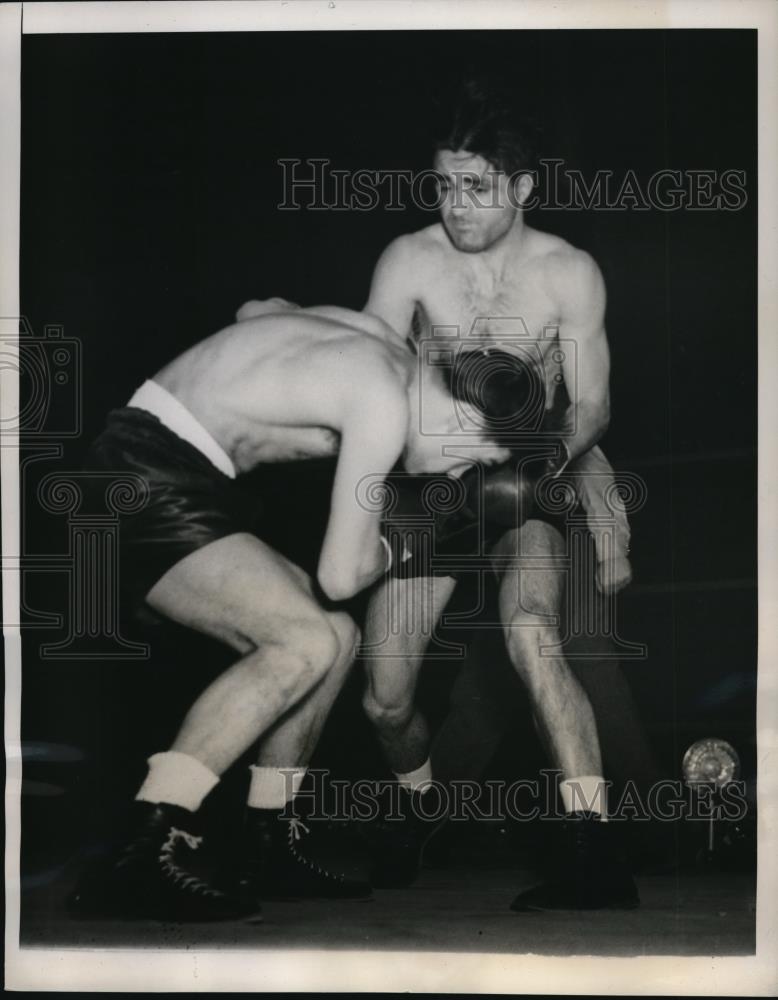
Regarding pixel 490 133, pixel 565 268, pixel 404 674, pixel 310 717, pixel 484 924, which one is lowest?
pixel 484 924

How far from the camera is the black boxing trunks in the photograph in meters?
3.30

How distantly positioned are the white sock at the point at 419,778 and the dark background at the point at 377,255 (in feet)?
0.42

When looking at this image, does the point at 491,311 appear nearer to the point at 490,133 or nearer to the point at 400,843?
the point at 490,133

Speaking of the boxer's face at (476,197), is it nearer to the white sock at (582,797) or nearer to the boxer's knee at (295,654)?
the boxer's knee at (295,654)

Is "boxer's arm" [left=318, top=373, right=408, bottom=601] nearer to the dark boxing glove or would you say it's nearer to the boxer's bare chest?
the dark boxing glove

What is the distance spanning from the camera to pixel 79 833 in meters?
3.34

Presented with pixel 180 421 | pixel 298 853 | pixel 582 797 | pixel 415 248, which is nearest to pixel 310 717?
pixel 298 853

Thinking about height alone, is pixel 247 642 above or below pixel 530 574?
below

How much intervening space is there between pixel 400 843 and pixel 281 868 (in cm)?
38

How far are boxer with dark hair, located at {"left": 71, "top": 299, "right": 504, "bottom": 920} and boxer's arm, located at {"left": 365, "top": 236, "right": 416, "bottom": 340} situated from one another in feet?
0.16

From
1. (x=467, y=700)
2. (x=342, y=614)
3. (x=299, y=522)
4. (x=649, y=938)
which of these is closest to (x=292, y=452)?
(x=299, y=522)

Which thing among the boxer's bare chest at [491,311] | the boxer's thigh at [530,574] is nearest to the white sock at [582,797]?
the boxer's thigh at [530,574]

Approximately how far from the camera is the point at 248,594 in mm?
3281

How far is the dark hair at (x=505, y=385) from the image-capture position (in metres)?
3.31
